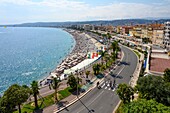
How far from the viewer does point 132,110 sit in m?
27.5

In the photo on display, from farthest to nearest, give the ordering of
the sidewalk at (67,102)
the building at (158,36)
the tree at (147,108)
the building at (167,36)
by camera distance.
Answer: the building at (158,36)
the building at (167,36)
the sidewalk at (67,102)
the tree at (147,108)

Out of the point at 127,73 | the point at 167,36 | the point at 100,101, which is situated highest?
the point at 167,36

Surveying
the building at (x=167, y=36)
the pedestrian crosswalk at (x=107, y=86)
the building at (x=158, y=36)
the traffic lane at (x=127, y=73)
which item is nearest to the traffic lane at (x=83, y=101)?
the pedestrian crosswalk at (x=107, y=86)

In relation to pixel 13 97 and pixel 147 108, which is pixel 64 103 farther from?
pixel 147 108

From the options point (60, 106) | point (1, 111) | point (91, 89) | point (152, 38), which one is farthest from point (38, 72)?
point (152, 38)

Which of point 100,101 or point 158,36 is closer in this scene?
point 100,101

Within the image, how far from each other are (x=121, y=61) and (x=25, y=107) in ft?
174

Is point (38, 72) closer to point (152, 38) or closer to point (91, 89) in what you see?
point (91, 89)

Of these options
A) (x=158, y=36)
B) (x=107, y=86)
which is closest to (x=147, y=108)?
(x=107, y=86)

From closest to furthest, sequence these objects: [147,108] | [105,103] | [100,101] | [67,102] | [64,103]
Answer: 1. [147,108]
2. [105,103]
3. [64,103]
4. [67,102]
5. [100,101]

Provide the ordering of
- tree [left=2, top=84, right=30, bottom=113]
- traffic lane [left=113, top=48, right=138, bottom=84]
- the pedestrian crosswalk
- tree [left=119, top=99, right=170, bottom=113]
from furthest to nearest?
traffic lane [left=113, top=48, right=138, bottom=84]
the pedestrian crosswalk
tree [left=2, top=84, right=30, bottom=113]
tree [left=119, top=99, right=170, bottom=113]

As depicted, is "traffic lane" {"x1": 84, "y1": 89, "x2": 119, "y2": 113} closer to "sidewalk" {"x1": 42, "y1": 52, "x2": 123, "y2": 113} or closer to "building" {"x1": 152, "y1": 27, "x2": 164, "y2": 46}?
"sidewalk" {"x1": 42, "y1": 52, "x2": 123, "y2": 113}

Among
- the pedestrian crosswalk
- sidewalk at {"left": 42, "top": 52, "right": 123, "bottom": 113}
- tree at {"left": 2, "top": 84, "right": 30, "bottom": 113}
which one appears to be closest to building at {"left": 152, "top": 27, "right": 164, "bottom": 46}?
the pedestrian crosswalk

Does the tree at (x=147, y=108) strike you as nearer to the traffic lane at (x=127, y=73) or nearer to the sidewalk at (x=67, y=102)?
the sidewalk at (x=67, y=102)
